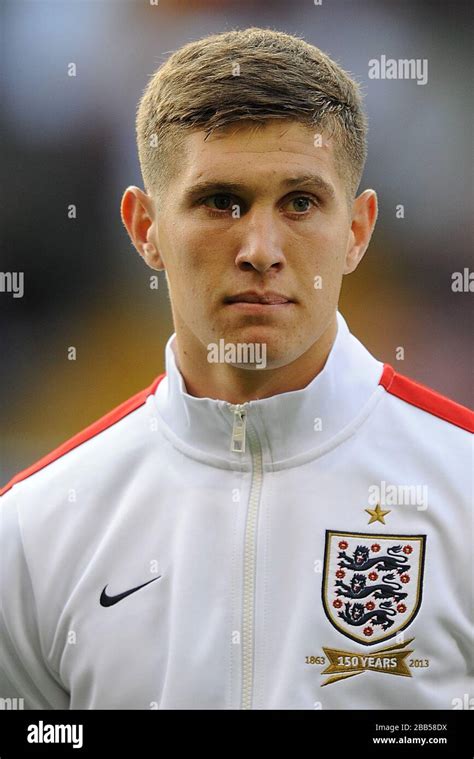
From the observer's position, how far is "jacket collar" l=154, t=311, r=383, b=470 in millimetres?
1669

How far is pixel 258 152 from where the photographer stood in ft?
5.19

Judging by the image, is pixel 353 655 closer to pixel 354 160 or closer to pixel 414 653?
pixel 414 653

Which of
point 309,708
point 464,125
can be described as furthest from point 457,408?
point 464,125

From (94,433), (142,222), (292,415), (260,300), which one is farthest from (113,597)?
(142,222)

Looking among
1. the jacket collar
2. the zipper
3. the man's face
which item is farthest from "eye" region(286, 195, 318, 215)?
Result: the zipper

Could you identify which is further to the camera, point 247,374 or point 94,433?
A: point 94,433

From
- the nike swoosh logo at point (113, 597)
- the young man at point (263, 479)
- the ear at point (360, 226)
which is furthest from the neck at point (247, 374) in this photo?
the nike swoosh logo at point (113, 597)

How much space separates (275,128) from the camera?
158 cm

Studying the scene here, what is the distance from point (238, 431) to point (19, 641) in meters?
0.57

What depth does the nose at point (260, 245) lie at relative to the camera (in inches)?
61.6

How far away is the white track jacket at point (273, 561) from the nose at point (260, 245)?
23 centimetres

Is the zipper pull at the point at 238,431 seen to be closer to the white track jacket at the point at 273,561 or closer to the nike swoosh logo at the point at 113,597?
the white track jacket at the point at 273,561

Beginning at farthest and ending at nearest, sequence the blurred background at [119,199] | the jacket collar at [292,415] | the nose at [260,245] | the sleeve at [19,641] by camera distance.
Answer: the blurred background at [119,199] < the sleeve at [19,641] < the jacket collar at [292,415] < the nose at [260,245]

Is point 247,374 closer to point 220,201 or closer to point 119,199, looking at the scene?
point 220,201
